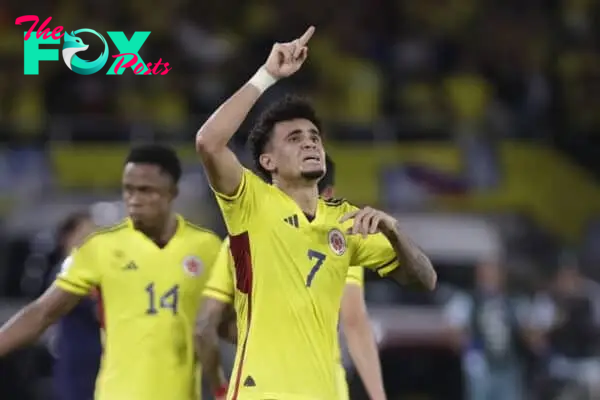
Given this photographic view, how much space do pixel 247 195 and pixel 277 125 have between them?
44 cm

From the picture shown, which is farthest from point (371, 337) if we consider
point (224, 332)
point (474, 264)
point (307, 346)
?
point (474, 264)

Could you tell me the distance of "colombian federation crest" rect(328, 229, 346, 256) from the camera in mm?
7008

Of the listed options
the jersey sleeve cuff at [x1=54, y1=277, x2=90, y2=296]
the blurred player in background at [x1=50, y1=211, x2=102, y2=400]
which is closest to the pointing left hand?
the jersey sleeve cuff at [x1=54, y1=277, x2=90, y2=296]

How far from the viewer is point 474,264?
1709cm

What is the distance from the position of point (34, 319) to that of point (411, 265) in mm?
1920

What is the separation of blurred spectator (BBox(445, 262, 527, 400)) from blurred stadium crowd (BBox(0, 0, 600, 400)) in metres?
0.02

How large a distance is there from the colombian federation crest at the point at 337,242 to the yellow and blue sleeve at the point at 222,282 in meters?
1.05

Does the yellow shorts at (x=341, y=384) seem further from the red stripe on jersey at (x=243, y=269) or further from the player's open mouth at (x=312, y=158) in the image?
the player's open mouth at (x=312, y=158)

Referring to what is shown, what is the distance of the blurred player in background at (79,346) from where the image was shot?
10734mm

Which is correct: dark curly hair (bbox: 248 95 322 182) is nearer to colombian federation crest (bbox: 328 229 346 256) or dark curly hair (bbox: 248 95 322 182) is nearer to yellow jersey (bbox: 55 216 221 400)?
colombian federation crest (bbox: 328 229 346 256)

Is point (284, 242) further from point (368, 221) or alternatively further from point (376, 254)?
point (376, 254)

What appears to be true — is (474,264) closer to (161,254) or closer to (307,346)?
(161,254)

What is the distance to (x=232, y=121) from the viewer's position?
6.52 metres

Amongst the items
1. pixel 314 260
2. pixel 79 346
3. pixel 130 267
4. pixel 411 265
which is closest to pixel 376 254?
pixel 411 265
